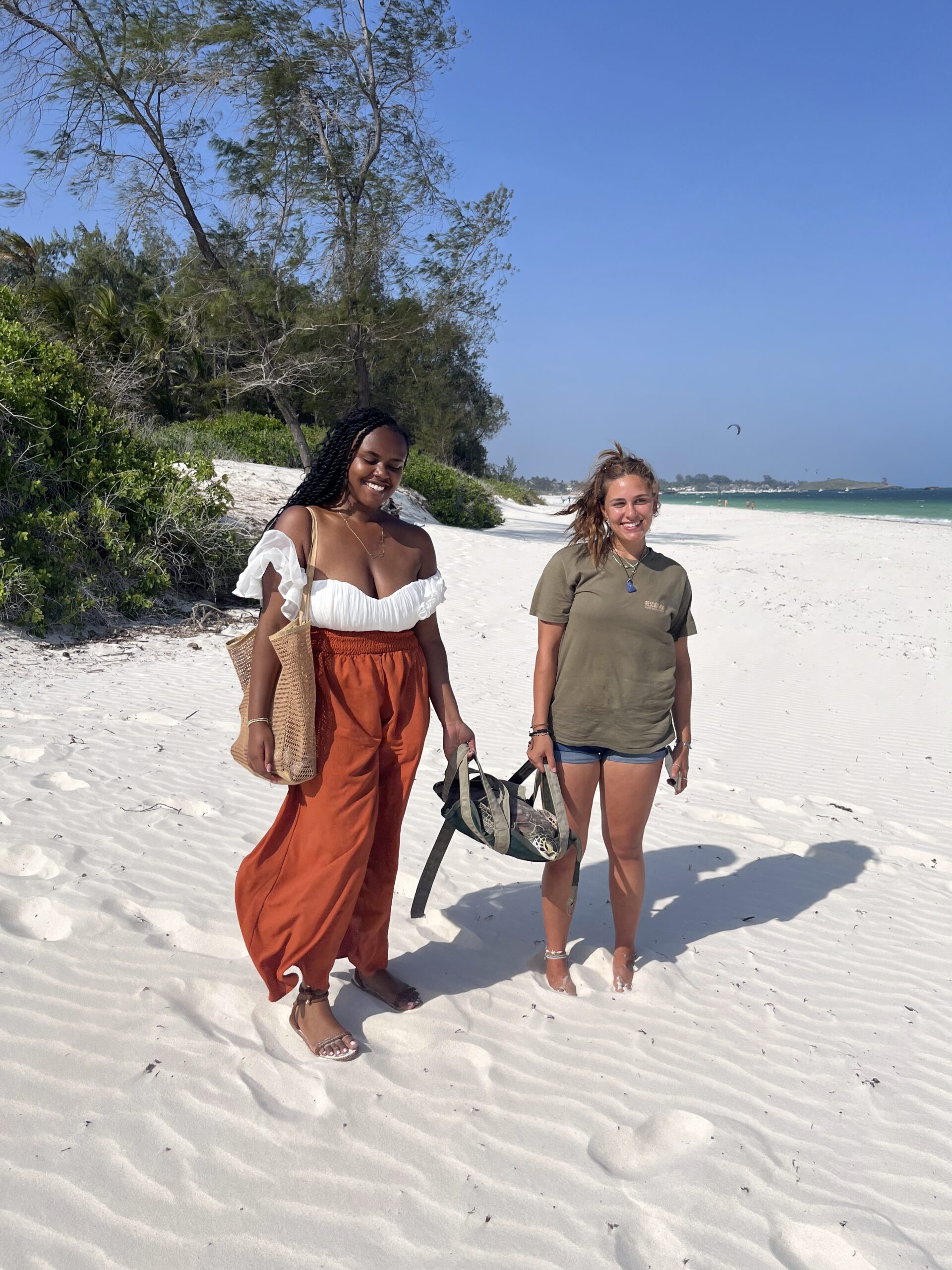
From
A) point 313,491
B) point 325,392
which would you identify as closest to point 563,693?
point 313,491

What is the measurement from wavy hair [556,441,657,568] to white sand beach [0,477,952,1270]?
174 centimetres

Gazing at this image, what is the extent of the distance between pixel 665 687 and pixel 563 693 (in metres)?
0.38

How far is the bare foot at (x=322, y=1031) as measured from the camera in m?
2.87

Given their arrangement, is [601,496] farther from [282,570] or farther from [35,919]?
[35,919]

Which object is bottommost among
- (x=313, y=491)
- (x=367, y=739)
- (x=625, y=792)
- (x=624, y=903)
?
(x=624, y=903)

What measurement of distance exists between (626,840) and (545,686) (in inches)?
26.7

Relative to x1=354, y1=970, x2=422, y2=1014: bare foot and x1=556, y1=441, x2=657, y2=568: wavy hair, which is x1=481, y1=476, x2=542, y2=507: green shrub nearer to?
x1=556, y1=441, x2=657, y2=568: wavy hair

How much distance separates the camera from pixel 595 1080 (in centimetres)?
297

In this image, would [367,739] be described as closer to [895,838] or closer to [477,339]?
[895,838]

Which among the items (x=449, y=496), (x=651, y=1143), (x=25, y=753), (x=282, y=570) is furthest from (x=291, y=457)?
(x=651, y=1143)

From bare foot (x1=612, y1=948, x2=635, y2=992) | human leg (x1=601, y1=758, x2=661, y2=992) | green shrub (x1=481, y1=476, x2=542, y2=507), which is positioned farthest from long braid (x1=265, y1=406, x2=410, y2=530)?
green shrub (x1=481, y1=476, x2=542, y2=507)

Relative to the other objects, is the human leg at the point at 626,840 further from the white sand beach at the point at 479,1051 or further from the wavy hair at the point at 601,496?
the wavy hair at the point at 601,496

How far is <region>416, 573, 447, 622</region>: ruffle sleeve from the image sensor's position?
2.97m

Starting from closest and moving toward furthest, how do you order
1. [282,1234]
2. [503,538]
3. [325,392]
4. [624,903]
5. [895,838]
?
[282,1234]
[624,903]
[895,838]
[503,538]
[325,392]
